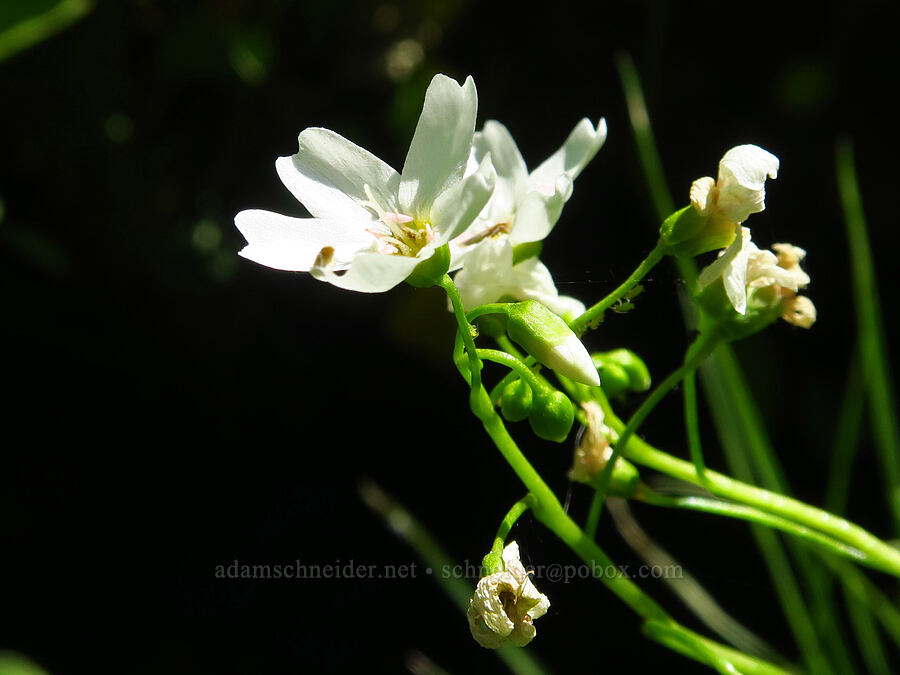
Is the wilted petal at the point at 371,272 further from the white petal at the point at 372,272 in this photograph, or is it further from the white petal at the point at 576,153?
the white petal at the point at 576,153

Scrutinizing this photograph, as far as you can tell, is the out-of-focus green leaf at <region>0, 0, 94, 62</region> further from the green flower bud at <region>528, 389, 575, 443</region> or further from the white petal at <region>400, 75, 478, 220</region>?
the green flower bud at <region>528, 389, 575, 443</region>

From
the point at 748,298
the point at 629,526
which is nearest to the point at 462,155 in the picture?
the point at 748,298

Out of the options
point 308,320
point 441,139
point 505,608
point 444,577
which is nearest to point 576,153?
point 441,139

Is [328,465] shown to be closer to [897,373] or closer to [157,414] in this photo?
[157,414]

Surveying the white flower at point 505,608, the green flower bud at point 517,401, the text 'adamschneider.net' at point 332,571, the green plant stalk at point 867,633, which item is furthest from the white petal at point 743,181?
the text 'adamschneider.net' at point 332,571

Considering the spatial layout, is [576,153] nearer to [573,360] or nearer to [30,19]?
[573,360]

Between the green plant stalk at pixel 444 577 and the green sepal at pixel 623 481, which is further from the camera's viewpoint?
the green plant stalk at pixel 444 577
